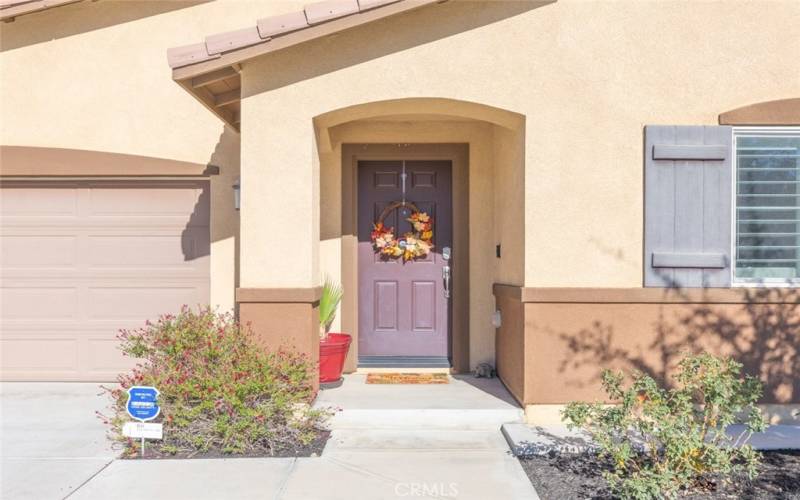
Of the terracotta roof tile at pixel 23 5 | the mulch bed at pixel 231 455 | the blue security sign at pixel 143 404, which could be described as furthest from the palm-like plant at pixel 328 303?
the terracotta roof tile at pixel 23 5

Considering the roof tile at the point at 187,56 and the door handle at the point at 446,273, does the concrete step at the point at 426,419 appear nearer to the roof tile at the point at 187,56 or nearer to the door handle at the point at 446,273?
the door handle at the point at 446,273

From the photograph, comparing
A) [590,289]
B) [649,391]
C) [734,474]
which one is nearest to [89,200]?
[590,289]

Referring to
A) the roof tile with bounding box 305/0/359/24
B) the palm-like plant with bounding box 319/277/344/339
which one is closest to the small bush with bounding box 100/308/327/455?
the palm-like plant with bounding box 319/277/344/339

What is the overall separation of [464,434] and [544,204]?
2059mm

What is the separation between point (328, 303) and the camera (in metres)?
6.68

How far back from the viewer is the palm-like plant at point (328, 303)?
6.59 metres

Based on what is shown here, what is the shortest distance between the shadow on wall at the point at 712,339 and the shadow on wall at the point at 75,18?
5419 millimetres

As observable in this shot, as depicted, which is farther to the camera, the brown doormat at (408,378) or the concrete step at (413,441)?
the brown doormat at (408,378)

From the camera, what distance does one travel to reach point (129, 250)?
739 centimetres

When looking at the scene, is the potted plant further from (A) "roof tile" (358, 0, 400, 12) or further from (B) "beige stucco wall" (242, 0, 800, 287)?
(A) "roof tile" (358, 0, 400, 12)

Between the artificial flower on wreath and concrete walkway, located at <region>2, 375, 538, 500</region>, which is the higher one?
the artificial flower on wreath

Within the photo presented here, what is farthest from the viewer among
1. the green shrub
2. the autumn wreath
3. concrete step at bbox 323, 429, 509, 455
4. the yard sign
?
the autumn wreath

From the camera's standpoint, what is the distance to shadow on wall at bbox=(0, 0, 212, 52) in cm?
720

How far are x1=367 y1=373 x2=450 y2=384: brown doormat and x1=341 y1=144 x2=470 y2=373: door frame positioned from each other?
324 millimetres
